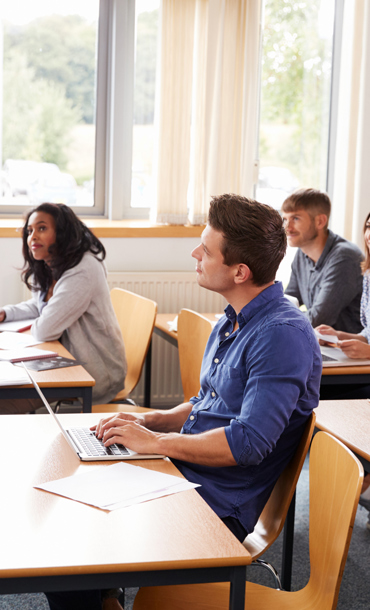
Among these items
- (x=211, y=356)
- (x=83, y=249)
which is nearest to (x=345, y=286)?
(x=83, y=249)

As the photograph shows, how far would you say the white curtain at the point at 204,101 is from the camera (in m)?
3.77

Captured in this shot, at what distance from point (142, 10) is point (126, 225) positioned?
1.26 m

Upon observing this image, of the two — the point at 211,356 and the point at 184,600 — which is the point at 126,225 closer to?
the point at 211,356

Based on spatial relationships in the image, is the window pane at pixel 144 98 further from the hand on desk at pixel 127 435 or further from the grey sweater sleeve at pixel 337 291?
the hand on desk at pixel 127 435

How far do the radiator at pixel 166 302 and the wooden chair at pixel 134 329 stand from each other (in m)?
0.55

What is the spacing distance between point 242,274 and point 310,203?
1.93 meters

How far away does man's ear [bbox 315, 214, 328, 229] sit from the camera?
3336mm

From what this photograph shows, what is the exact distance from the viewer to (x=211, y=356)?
169 centimetres

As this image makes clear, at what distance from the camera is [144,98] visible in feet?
13.2

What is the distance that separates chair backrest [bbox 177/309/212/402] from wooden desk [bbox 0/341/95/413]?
18.4 inches

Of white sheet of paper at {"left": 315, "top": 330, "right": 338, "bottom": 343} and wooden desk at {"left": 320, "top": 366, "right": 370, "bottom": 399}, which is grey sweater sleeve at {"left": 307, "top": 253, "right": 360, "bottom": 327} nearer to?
white sheet of paper at {"left": 315, "top": 330, "right": 338, "bottom": 343}

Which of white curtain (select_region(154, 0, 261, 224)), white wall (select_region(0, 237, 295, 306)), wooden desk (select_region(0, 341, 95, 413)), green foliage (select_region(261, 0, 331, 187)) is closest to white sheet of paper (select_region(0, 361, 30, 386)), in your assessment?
wooden desk (select_region(0, 341, 95, 413))

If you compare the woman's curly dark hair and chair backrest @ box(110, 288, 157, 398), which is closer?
the woman's curly dark hair

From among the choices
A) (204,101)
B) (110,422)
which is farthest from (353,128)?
(110,422)
